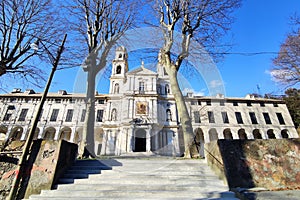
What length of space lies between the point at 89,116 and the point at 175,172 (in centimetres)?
467

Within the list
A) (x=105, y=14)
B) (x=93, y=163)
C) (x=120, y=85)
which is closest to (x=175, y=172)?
(x=93, y=163)

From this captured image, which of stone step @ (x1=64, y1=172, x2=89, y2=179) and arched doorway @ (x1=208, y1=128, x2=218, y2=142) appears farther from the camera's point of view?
arched doorway @ (x1=208, y1=128, x2=218, y2=142)

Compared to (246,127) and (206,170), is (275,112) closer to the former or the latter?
(246,127)

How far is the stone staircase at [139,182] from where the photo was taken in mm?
2752

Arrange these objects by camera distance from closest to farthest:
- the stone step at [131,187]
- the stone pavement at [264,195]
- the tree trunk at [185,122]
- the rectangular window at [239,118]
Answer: the stone pavement at [264,195], the stone step at [131,187], the tree trunk at [185,122], the rectangular window at [239,118]

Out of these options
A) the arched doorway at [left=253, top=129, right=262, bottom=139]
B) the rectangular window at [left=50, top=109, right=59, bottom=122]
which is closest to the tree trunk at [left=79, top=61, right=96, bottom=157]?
the rectangular window at [left=50, top=109, right=59, bottom=122]

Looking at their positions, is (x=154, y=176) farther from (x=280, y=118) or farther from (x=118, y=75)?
(x=280, y=118)

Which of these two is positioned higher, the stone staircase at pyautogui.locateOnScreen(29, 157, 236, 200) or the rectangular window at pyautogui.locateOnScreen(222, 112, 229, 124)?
the rectangular window at pyautogui.locateOnScreen(222, 112, 229, 124)

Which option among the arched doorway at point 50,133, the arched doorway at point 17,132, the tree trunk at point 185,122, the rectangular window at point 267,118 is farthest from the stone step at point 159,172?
the rectangular window at point 267,118

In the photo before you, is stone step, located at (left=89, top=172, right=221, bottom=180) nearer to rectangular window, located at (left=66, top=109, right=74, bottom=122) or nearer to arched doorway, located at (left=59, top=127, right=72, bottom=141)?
rectangular window, located at (left=66, top=109, right=74, bottom=122)

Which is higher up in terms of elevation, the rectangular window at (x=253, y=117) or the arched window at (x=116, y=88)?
the rectangular window at (x=253, y=117)

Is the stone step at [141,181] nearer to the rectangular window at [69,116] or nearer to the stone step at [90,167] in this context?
the stone step at [90,167]

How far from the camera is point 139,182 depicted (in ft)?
10.4

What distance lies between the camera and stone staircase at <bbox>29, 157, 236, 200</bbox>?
2.75 m
